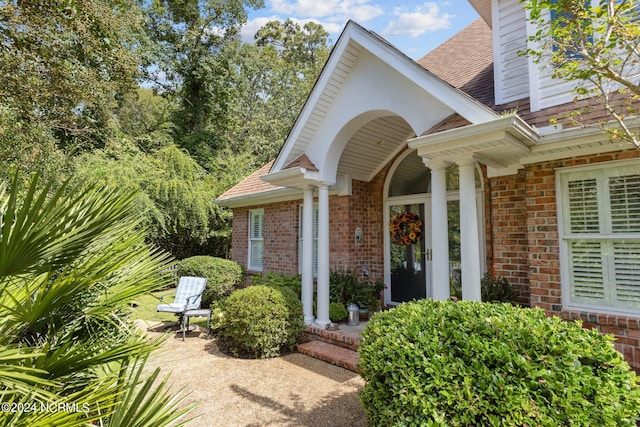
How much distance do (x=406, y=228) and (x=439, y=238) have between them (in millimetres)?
2876

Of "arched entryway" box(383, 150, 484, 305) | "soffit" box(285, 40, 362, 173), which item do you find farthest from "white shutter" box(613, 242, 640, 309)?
"soffit" box(285, 40, 362, 173)

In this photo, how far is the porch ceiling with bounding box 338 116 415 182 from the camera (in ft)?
22.6

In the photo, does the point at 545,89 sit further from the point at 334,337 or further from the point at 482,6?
the point at 334,337

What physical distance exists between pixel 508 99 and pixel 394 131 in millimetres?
2349

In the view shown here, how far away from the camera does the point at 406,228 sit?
7.64 meters

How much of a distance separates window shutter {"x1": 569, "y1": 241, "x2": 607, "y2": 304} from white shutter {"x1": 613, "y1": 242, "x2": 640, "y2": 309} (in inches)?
6.2

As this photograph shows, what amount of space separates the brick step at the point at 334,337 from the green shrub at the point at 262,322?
30cm

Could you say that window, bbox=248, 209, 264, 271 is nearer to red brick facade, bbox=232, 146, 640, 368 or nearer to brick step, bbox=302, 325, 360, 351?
red brick facade, bbox=232, 146, 640, 368

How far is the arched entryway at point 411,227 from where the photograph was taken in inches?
277

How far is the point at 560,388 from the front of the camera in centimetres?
226

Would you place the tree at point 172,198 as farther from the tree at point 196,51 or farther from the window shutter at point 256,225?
the tree at point 196,51

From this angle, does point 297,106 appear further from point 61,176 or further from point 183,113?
point 61,176

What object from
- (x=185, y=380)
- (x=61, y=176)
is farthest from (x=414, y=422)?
(x=61, y=176)

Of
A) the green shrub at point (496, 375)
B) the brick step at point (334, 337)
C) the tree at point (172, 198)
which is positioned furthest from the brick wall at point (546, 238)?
the tree at point (172, 198)
